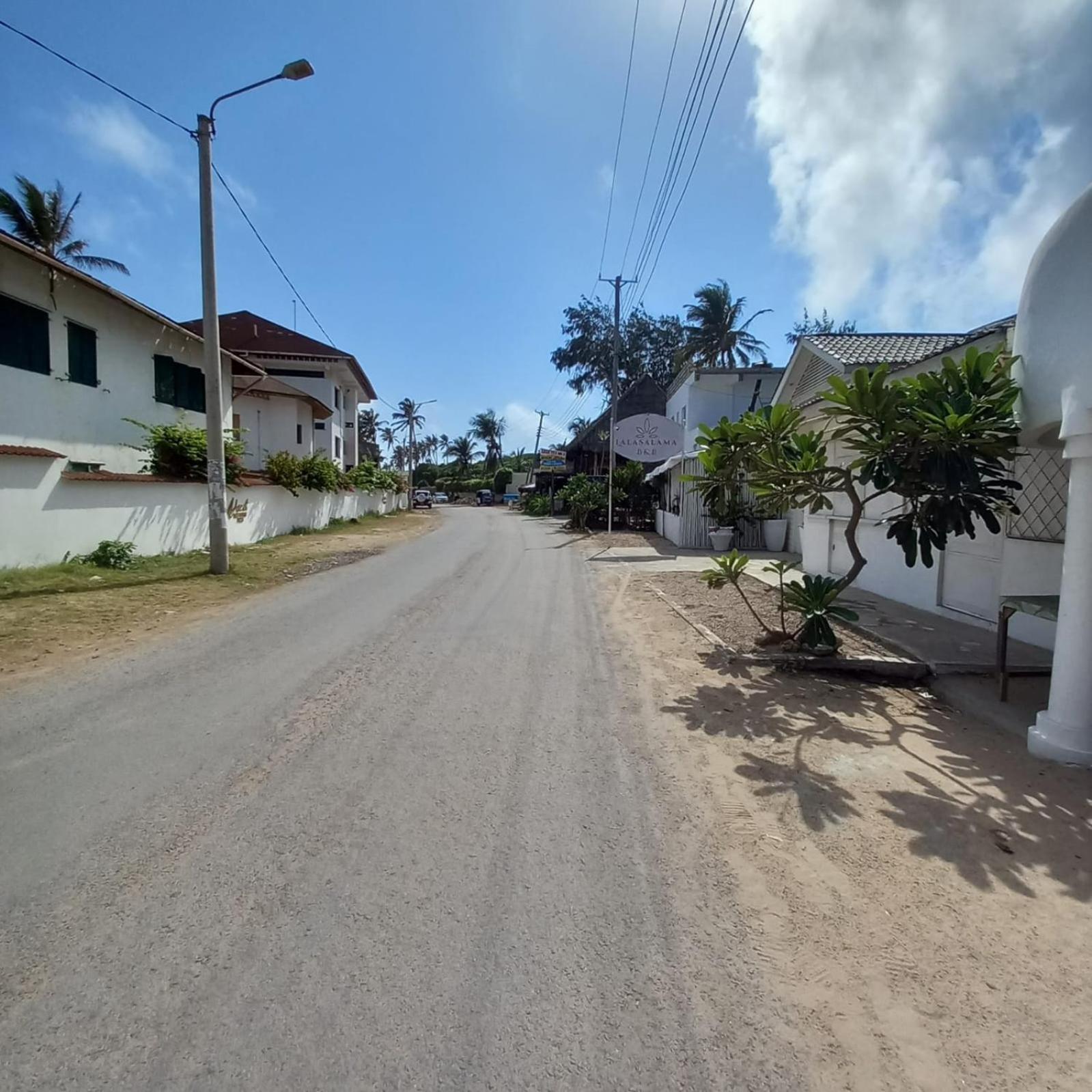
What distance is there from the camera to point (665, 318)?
159 ft

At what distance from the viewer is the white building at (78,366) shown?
1243 centimetres

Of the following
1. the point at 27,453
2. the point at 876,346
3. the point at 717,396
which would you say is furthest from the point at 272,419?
the point at 876,346

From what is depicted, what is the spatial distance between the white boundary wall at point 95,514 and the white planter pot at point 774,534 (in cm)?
1460

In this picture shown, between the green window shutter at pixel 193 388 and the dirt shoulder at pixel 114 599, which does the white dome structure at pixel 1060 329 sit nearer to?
the dirt shoulder at pixel 114 599

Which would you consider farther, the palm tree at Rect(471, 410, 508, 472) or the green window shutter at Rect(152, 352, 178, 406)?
the palm tree at Rect(471, 410, 508, 472)

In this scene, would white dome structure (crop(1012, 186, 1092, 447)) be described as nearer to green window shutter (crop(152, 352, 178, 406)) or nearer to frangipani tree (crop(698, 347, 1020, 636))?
frangipani tree (crop(698, 347, 1020, 636))

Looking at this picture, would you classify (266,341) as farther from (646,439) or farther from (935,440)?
(935,440)

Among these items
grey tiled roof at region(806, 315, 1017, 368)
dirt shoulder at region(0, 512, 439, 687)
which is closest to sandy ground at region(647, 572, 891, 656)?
grey tiled roof at region(806, 315, 1017, 368)

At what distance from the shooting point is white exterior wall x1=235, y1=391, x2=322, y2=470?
94.1 feet

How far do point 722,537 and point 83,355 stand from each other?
53.8 ft

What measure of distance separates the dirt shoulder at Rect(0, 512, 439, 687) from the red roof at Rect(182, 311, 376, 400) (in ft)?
70.2

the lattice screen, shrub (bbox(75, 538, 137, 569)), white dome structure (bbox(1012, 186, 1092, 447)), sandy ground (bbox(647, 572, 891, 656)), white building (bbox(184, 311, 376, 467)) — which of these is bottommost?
sandy ground (bbox(647, 572, 891, 656))

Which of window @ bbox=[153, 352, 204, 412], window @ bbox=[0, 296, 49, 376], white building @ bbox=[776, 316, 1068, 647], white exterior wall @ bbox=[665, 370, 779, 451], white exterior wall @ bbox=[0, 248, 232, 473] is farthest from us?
white exterior wall @ bbox=[665, 370, 779, 451]

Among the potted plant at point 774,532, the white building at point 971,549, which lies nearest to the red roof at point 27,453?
the white building at point 971,549
